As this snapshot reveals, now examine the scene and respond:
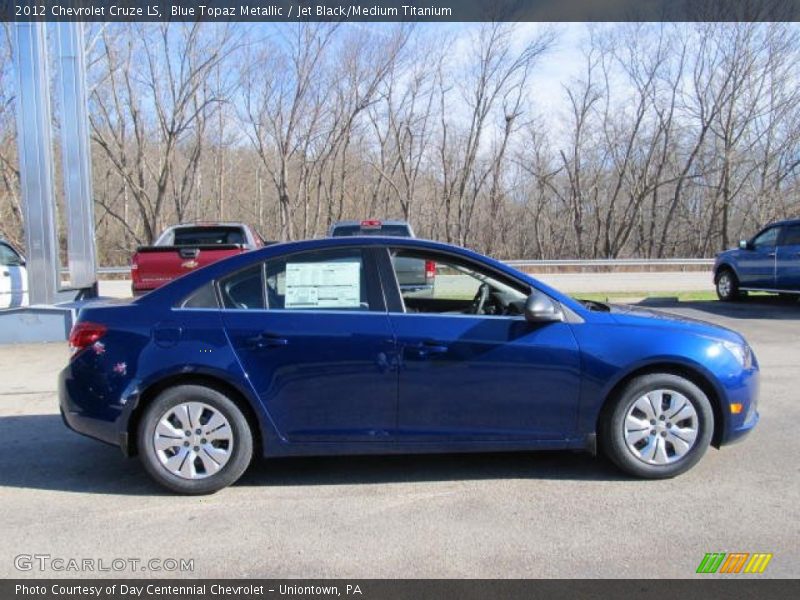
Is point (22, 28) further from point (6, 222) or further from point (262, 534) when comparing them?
point (6, 222)

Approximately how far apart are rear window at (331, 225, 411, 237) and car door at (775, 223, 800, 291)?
304 inches

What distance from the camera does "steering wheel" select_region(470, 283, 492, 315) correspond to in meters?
4.67

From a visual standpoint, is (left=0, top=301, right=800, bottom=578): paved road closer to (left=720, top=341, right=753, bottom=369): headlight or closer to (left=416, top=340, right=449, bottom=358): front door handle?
(left=720, top=341, right=753, bottom=369): headlight

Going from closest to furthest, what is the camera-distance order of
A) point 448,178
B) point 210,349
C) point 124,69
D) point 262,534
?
1. point 262,534
2. point 210,349
3. point 124,69
4. point 448,178

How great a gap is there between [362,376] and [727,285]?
511 inches

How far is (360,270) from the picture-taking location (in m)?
4.39

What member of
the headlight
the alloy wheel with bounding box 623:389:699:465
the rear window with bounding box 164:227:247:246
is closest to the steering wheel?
the alloy wheel with bounding box 623:389:699:465

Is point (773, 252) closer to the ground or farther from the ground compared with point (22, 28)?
closer to the ground

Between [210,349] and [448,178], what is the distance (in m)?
31.8

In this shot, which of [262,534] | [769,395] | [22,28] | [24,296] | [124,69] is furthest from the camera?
[124,69]

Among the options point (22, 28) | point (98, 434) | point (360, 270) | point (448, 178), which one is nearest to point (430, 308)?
point (360, 270)

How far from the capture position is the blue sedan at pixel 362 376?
4.15 meters

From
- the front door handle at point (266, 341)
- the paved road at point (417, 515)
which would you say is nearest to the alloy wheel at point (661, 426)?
the paved road at point (417, 515)

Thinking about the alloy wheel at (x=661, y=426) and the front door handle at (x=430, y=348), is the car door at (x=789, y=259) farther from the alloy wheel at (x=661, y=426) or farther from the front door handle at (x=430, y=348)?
the front door handle at (x=430, y=348)
